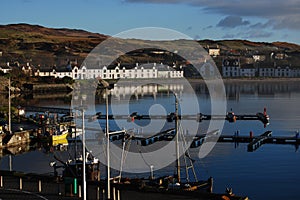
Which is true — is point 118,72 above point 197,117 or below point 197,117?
above

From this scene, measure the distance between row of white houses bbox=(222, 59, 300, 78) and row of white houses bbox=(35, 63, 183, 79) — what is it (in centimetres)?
1450

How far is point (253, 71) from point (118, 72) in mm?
39737

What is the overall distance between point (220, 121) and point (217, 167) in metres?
16.4

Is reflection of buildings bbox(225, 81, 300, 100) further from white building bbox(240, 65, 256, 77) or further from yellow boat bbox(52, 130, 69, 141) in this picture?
yellow boat bbox(52, 130, 69, 141)

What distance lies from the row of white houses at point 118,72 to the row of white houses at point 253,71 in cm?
1450

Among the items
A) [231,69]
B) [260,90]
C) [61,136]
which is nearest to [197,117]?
[61,136]

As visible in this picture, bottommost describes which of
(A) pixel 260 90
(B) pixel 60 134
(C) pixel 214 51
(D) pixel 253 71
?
(B) pixel 60 134

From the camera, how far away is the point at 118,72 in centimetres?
9400

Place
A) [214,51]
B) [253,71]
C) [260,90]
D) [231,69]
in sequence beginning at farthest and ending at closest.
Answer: [214,51], [231,69], [253,71], [260,90]

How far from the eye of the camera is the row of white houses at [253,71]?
393 feet

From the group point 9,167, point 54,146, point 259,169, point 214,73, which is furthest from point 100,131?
point 214,73

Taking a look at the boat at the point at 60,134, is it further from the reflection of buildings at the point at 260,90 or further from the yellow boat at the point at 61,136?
the reflection of buildings at the point at 260,90

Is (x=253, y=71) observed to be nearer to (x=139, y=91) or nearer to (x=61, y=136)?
(x=139, y=91)

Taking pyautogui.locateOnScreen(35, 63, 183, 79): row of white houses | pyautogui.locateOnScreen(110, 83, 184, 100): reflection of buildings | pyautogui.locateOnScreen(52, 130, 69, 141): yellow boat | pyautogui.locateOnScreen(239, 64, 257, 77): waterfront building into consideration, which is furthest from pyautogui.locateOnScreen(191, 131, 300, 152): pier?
pyautogui.locateOnScreen(239, 64, 257, 77): waterfront building
